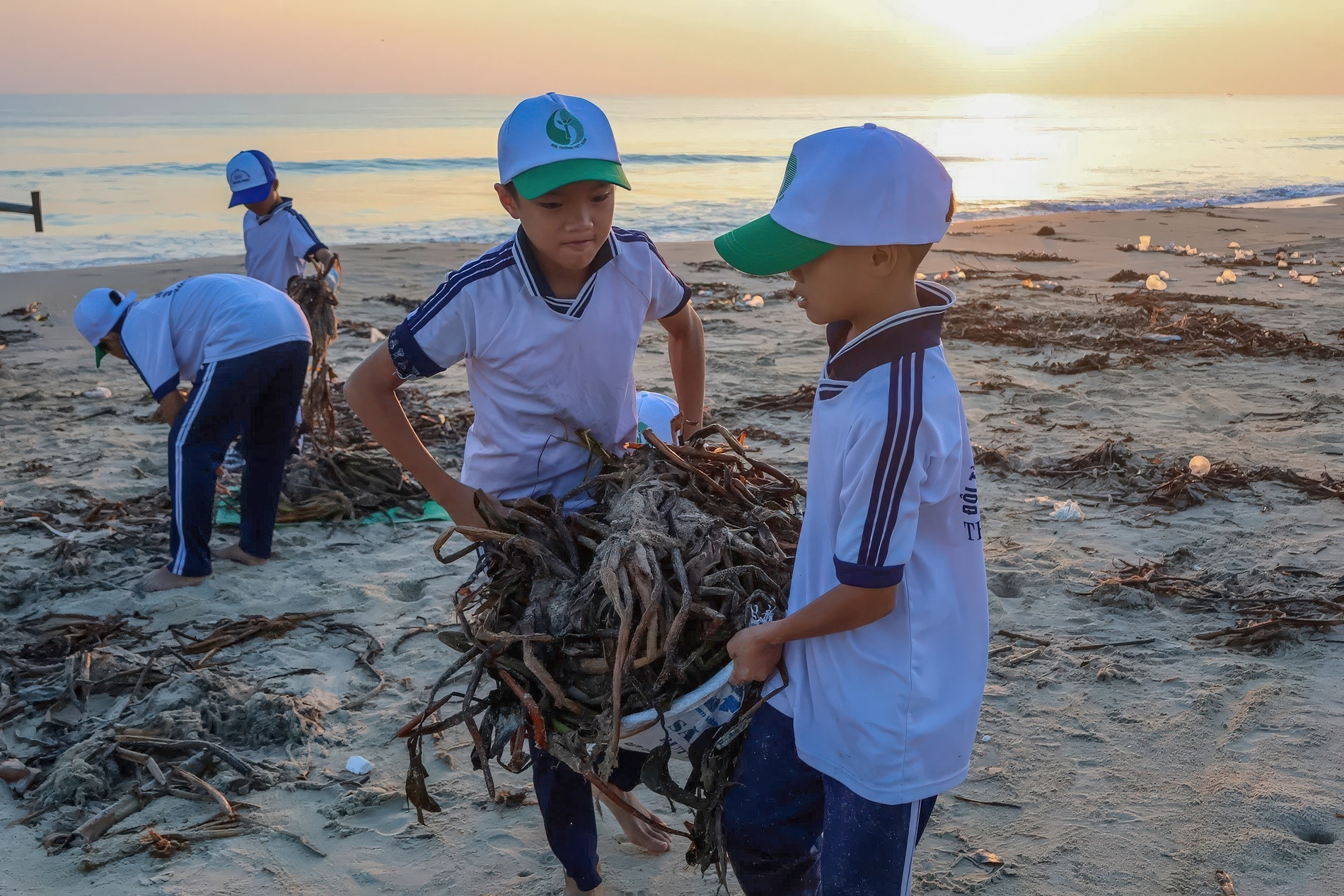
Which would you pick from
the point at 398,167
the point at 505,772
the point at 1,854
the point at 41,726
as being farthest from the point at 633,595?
the point at 398,167

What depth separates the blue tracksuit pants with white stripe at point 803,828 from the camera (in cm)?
181

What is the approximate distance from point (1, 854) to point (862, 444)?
2.90 meters

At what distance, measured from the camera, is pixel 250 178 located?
6.44m

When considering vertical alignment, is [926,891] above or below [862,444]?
below

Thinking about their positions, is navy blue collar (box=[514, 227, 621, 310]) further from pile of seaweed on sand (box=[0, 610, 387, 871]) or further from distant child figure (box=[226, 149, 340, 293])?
distant child figure (box=[226, 149, 340, 293])

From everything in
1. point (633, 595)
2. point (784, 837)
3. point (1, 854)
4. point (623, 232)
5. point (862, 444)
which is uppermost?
point (623, 232)

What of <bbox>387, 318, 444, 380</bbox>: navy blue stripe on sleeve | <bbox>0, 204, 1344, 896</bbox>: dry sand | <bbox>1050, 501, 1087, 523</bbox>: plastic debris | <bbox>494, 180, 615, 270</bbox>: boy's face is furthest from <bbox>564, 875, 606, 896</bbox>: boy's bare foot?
<bbox>1050, 501, 1087, 523</bbox>: plastic debris

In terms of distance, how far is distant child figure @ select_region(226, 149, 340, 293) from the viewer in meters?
6.45

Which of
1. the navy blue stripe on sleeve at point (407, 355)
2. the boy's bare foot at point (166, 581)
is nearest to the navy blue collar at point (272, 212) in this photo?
the boy's bare foot at point (166, 581)

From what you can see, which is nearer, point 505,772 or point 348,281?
point 505,772

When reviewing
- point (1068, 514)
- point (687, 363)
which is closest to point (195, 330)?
point (687, 363)

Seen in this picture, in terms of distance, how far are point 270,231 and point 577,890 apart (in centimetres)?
516

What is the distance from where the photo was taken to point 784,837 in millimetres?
2025

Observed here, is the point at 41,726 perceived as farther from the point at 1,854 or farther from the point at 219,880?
the point at 219,880
